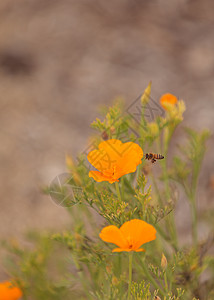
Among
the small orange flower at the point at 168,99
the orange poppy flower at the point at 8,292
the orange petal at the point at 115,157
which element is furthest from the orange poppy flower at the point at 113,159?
the orange poppy flower at the point at 8,292

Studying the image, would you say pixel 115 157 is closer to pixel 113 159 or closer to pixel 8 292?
pixel 113 159

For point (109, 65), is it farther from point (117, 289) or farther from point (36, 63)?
point (117, 289)

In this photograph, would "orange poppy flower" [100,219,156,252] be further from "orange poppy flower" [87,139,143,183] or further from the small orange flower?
the small orange flower

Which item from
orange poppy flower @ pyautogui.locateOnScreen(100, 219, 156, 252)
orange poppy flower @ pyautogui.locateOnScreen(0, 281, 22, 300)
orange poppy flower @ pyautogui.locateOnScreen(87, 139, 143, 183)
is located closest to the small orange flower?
orange poppy flower @ pyautogui.locateOnScreen(87, 139, 143, 183)

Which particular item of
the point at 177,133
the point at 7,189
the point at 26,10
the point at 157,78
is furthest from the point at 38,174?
the point at 26,10

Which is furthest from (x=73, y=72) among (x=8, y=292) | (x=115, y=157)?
(x=115, y=157)

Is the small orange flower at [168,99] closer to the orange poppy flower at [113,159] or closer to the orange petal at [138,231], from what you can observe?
the orange poppy flower at [113,159]

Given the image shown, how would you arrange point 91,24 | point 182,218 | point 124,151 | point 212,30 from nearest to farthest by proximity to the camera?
point 124,151
point 182,218
point 212,30
point 91,24
